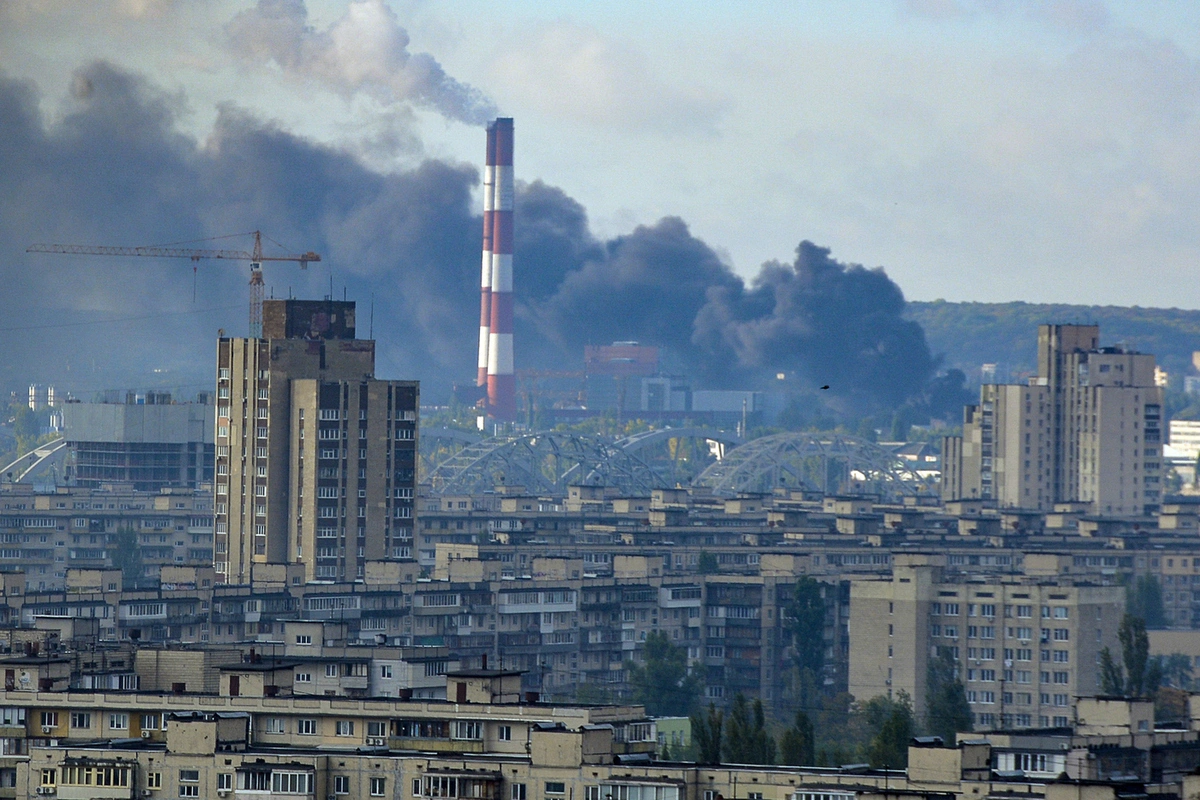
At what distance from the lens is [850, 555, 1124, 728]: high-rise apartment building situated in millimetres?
65625

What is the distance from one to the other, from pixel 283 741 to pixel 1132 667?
25546mm

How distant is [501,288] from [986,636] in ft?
412

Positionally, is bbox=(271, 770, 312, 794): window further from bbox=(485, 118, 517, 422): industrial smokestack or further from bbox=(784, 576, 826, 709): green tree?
bbox=(485, 118, 517, 422): industrial smokestack

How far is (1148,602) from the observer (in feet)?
271

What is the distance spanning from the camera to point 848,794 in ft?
104

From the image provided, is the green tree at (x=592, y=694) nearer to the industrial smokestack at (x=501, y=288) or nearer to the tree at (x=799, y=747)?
the tree at (x=799, y=747)

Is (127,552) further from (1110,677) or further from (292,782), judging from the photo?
(292,782)

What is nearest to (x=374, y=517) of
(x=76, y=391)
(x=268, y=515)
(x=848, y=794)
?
(x=268, y=515)

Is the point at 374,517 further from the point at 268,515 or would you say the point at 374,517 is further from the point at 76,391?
the point at 76,391

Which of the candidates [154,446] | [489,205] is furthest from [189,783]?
[489,205]

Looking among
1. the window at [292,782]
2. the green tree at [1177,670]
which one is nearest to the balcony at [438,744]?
the window at [292,782]

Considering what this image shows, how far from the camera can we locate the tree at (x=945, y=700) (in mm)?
57031

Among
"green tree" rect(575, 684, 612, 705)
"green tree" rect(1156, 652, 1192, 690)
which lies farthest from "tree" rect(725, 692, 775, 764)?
"green tree" rect(1156, 652, 1192, 690)

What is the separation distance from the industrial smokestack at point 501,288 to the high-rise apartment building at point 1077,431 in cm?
7424
